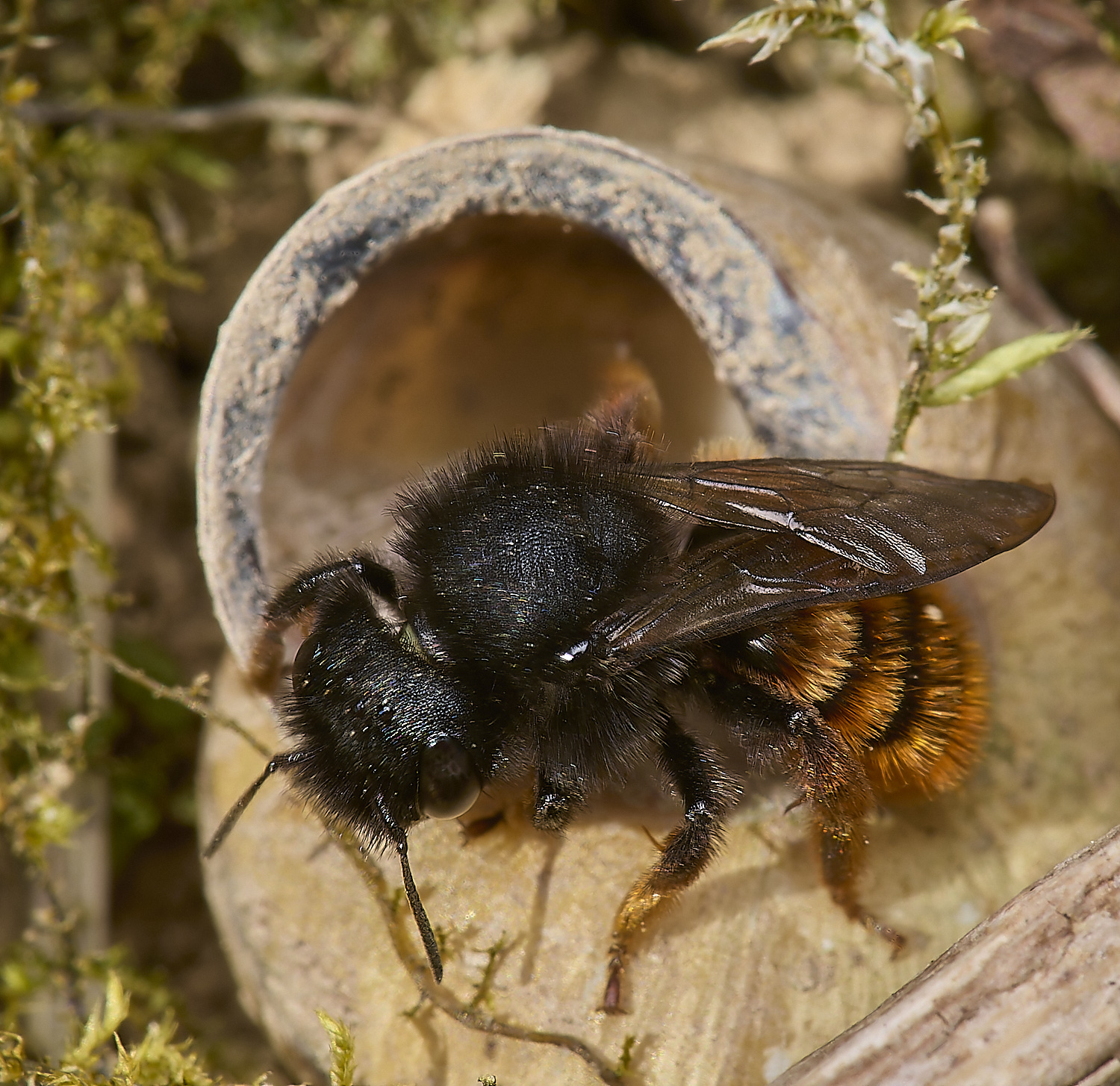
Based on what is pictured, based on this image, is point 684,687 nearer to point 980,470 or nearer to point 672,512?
point 672,512

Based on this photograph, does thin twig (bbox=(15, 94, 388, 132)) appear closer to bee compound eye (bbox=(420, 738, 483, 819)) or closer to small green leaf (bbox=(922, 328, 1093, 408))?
small green leaf (bbox=(922, 328, 1093, 408))

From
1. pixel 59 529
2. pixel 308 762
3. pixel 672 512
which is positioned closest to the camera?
pixel 308 762

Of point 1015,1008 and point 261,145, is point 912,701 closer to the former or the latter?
point 1015,1008

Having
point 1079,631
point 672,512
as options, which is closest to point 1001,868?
point 1079,631

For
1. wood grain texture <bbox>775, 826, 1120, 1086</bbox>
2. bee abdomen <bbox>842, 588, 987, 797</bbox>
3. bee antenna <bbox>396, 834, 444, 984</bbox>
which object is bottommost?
wood grain texture <bbox>775, 826, 1120, 1086</bbox>

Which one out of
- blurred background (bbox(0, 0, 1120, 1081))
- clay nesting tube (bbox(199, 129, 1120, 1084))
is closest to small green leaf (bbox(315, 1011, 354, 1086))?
clay nesting tube (bbox(199, 129, 1120, 1084))

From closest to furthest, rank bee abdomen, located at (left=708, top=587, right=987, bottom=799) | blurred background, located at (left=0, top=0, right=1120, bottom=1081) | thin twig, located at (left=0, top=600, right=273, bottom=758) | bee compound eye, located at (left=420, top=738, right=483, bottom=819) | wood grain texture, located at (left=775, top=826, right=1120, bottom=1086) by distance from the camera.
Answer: wood grain texture, located at (left=775, top=826, right=1120, bottom=1086) → bee compound eye, located at (left=420, top=738, right=483, bottom=819) → bee abdomen, located at (left=708, top=587, right=987, bottom=799) → thin twig, located at (left=0, top=600, right=273, bottom=758) → blurred background, located at (left=0, top=0, right=1120, bottom=1081)

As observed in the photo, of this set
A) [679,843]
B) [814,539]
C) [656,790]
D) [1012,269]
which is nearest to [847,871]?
[679,843]
